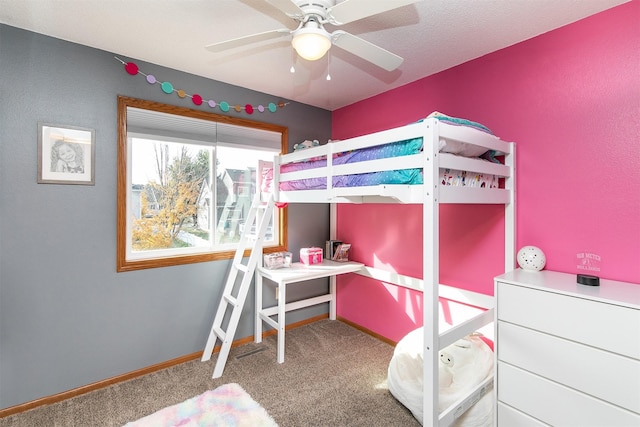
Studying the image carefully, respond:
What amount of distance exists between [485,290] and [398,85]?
189 cm

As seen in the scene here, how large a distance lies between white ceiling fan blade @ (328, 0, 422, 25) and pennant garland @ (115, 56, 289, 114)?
1628mm

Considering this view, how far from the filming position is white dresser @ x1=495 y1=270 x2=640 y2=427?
4.23 ft

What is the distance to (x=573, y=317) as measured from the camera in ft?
4.63

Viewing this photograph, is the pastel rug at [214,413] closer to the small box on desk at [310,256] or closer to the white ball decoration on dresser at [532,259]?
the small box on desk at [310,256]

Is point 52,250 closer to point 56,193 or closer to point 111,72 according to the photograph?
point 56,193

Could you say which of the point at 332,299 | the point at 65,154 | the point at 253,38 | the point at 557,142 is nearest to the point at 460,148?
the point at 557,142

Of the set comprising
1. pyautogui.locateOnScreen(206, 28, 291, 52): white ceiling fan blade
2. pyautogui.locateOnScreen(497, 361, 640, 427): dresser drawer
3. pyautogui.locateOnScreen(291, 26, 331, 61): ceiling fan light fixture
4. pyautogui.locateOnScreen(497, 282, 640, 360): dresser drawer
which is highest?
pyautogui.locateOnScreen(206, 28, 291, 52): white ceiling fan blade

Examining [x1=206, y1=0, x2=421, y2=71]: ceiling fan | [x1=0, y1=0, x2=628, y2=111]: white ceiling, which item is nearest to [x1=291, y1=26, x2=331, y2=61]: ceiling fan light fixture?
[x1=206, y1=0, x2=421, y2=71]: ceiling fan

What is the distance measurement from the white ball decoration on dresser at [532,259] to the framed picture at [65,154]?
296 cm

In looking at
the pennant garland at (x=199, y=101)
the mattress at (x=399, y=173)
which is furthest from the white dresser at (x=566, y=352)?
the pennant garland at (x=199, y=101)

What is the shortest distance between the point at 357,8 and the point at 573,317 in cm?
169

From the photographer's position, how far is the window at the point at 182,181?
7.77ft

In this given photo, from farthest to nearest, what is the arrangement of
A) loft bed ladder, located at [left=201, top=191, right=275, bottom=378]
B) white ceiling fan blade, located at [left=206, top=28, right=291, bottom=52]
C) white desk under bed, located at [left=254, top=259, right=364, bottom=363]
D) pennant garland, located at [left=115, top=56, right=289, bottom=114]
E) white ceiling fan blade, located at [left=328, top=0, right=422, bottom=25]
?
white desk under bed, located at [left=254, top=259, right=364, bottom=363] < loft bed ladder, located at [left=201, top=191, right=275, bottom=378] < pennant garland, located at [left=115, top=56, right=289, bottom=114] < white ceiling fan blade, located at [left=206, top=28, right=291, bottom=52] < white ceiling fan blade, located at [left=328, top=0, right=422, bottom=25]

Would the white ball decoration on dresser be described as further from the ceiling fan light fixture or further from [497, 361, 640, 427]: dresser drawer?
the ceiling fan light fixture
